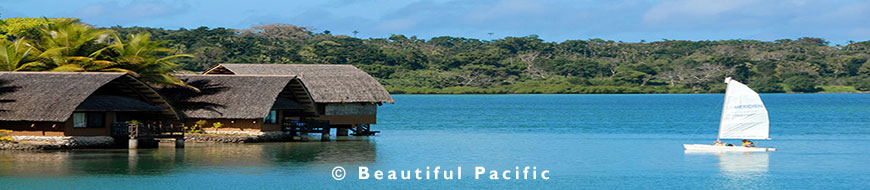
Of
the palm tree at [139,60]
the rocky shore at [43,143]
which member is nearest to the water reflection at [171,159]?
the rocky shore at [43,143]

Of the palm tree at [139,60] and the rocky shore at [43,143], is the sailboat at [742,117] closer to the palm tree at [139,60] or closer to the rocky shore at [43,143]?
the palm tree at [139,60]

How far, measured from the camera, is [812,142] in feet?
Answer: 166

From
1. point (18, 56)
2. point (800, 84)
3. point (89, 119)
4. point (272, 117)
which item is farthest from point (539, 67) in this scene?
point (89, 119)

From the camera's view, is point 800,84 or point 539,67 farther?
point 800,84

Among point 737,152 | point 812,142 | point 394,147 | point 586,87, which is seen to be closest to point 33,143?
point 394,147

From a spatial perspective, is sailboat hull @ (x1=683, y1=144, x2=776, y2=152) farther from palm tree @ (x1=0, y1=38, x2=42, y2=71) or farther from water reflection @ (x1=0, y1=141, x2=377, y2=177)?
palm tree @ (x1=0, y1=38, x2=42, y2=71)

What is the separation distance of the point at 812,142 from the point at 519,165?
19537mm

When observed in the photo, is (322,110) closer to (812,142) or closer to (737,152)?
(737,152)

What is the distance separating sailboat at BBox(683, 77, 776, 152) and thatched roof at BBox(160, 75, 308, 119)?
581 inches

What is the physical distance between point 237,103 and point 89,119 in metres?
5.71

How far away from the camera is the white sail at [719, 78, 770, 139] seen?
42.1 metres

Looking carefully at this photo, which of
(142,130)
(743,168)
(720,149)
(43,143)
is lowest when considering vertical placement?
(743,168)

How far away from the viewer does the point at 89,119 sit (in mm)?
38500

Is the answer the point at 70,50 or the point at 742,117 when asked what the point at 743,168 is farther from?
the point at 70,50
